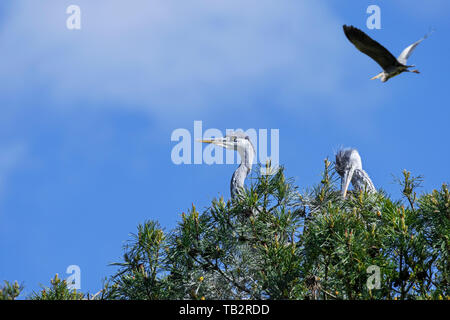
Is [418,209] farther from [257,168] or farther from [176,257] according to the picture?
[176,257]

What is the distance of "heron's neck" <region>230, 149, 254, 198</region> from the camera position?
1397 centimetres

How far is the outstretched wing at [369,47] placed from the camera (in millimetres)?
8398

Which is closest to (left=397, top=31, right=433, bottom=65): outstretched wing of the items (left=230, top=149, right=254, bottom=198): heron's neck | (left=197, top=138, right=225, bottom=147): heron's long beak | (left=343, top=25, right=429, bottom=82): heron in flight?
(left=343, top=25, right=429, bottom=82): heron in flight

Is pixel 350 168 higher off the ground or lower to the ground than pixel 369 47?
higher

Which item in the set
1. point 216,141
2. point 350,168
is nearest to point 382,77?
point 216,141

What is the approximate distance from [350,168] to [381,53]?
8639 mm

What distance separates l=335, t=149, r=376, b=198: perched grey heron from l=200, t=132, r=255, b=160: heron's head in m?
2.84

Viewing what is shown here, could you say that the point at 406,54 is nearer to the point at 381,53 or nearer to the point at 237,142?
the point at 381,53

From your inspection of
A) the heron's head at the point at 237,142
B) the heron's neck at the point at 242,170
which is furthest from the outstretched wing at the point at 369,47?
the heron's head at the point at 237,142

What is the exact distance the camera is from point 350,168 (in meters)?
17.0

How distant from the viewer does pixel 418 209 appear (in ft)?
29.3
